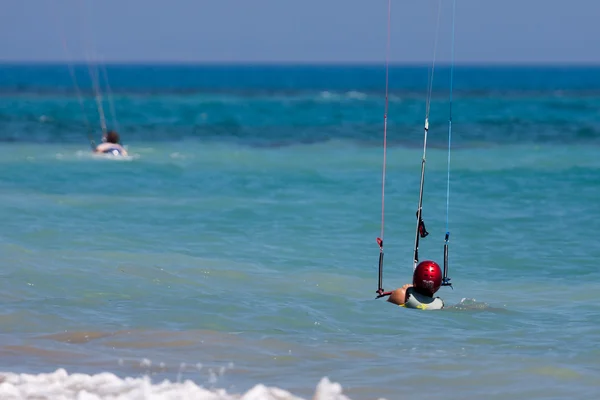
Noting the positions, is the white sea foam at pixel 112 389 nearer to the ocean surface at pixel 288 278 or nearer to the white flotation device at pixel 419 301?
the ocean surface at pixel 288 278

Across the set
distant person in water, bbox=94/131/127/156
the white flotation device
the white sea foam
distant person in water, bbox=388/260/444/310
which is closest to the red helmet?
distant person in water, bbox=388/260/444/310

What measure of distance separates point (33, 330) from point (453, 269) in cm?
606

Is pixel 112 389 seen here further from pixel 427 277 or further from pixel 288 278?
pixel 288 278

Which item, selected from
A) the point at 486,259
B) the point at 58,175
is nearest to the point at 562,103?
the point at 58,175

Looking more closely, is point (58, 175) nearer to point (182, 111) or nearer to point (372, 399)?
point (372, 399)

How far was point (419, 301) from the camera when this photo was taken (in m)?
11.5

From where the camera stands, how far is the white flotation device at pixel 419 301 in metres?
11.4

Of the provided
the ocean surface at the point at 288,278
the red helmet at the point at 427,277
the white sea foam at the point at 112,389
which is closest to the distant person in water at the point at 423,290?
the red helmet at the point at 427,277

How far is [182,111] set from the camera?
207ft

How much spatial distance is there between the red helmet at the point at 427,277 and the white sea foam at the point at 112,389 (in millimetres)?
2618

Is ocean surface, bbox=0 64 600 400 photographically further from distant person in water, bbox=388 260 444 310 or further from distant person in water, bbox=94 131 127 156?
distant person in water, bbox=94 131 127 156

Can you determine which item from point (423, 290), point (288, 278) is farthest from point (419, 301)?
point (288, 278)

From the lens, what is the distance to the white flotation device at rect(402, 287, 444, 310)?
1144 cm

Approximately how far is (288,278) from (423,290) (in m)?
2.81
